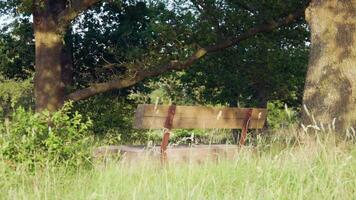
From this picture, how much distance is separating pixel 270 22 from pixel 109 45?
18.0 ft

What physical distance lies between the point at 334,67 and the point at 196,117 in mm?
2279

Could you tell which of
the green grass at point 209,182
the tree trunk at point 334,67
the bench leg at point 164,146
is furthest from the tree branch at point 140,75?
the green grass at point 209,182

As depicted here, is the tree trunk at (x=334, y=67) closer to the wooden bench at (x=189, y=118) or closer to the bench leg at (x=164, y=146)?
the wooden bench at (x=189, y=118)

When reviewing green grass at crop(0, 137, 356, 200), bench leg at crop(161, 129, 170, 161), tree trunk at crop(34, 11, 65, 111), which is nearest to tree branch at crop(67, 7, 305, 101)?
tree trunk at crop(34, 11, 65, 111)

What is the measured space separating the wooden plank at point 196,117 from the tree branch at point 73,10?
585 cm

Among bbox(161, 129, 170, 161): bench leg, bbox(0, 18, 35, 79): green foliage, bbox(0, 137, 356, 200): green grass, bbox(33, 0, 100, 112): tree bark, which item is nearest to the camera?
bbox(0, 137, 356, 200): green grass

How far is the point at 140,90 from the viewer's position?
18.5 m

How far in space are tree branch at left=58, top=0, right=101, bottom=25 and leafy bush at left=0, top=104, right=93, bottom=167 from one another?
7.20 metres

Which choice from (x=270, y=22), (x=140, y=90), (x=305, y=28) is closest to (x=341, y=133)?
(x=270, y=22)

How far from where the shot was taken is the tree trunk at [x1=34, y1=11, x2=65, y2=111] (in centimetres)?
1364

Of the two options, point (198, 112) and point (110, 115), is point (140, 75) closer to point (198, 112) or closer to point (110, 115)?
point (110, 115)

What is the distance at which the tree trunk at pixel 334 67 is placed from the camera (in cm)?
823

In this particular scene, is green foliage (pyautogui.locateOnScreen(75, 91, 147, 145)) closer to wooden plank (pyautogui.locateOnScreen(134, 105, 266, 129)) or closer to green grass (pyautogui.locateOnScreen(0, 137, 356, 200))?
wooden plank (pyautogui.locateOnScreen(134, 105, 266, 129))

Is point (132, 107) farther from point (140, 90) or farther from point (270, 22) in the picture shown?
point (270, 22)
